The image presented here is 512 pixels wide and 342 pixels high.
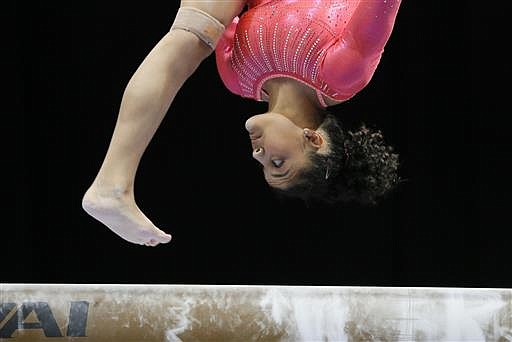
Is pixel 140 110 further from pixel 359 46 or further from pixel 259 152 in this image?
pixel 359 46

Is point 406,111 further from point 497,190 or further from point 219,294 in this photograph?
point 219,294

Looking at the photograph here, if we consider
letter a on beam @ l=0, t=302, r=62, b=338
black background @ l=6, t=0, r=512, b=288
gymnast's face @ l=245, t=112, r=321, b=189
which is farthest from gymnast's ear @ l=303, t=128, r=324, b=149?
black background @ l=6, t=0, r=512, b=288

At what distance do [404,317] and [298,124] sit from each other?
67 centimetres

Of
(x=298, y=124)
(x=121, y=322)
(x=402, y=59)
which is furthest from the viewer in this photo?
(x=402, y=59)

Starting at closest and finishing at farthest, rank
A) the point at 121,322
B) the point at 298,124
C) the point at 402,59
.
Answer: the point at 298,124 < the point at 121,322 < the point at 402,59

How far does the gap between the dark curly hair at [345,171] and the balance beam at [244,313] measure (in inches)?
13.0

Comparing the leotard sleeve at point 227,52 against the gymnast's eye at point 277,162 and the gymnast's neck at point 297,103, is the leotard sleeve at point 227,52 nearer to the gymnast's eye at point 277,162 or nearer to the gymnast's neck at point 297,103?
the gymnast's neck at point 297,103

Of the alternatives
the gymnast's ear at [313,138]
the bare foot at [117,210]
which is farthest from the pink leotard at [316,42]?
the bare foot at [117,210]

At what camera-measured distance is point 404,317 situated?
90.4 inches

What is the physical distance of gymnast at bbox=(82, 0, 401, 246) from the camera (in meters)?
1.99

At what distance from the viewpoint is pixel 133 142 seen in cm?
200

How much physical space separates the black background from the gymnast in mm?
1168

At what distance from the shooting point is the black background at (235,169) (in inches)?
130

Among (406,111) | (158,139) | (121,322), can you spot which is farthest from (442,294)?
(158,139)
